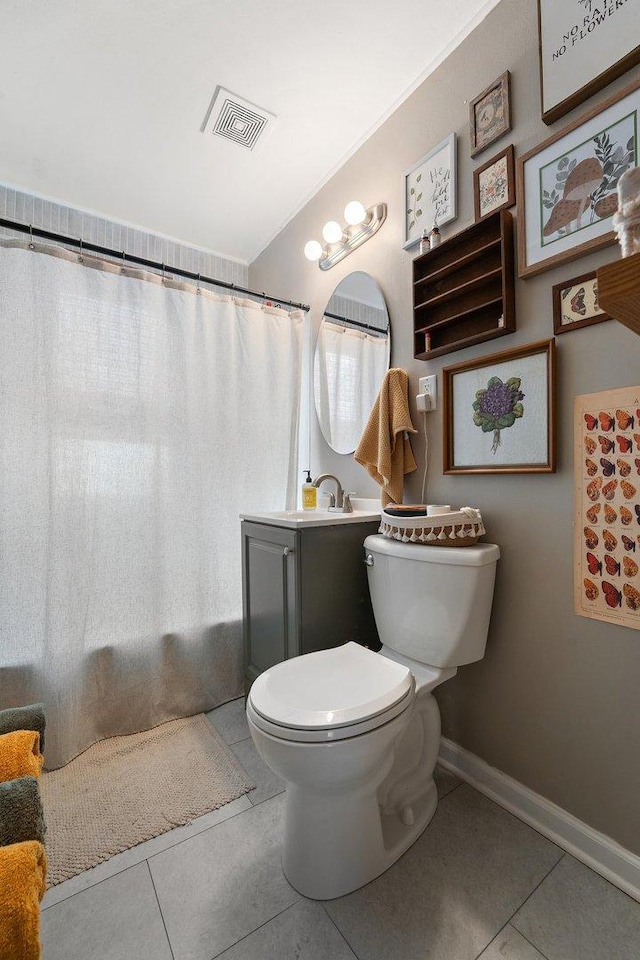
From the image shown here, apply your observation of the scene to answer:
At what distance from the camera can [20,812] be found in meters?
0.60

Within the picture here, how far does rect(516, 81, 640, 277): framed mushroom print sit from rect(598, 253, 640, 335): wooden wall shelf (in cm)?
55

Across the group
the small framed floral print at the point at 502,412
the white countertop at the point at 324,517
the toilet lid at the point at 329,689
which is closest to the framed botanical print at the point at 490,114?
the small framed floral print at the point at 502,412

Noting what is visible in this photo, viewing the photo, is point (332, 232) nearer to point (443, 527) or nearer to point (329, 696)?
point (443, 527)

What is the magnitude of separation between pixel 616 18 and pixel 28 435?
6.98ft

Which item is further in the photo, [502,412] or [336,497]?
[336,497]

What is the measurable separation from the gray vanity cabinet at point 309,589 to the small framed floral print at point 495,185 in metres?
1.13

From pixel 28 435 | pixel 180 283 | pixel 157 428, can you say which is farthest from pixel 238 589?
pixel 180 283

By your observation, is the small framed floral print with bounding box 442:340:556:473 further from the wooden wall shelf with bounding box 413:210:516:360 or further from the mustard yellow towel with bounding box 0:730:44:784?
the mustard yellow towel with bounding box 0:730:44:784

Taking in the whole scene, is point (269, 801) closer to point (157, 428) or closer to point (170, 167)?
point (157, 428)

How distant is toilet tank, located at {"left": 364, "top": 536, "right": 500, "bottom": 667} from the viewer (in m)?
1.25

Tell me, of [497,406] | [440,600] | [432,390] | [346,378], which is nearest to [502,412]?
[497,406]

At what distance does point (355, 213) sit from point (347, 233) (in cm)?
11

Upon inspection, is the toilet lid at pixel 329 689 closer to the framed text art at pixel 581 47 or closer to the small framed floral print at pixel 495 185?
the small framed floral print at pixel 495 185

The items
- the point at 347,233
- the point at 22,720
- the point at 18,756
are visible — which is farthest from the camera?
the point at 347,233
